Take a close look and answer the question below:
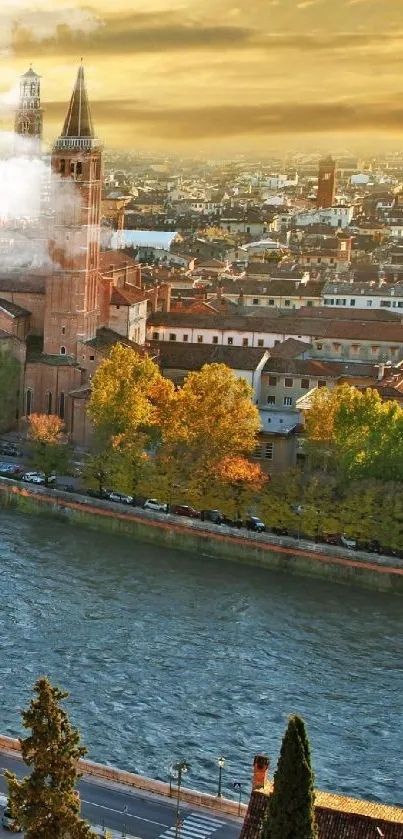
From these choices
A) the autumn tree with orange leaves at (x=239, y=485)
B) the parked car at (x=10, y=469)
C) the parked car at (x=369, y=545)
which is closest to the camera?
the parked car at (x=369, y=545)

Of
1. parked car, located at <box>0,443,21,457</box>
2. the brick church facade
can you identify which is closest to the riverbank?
parked car, located at <box>0,443,21,457</box>

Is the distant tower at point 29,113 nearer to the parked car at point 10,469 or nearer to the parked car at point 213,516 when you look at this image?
the parked car at point 10,469

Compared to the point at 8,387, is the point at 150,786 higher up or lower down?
lower down

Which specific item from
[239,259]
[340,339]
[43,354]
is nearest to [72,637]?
[43,354]

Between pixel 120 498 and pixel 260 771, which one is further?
pixel 120 498

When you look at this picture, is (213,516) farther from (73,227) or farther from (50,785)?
(50,785)

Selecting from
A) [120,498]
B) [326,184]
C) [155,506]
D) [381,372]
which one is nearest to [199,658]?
[155,506]

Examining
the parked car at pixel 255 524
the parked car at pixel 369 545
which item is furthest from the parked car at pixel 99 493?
the parked car at pixel 369 545
